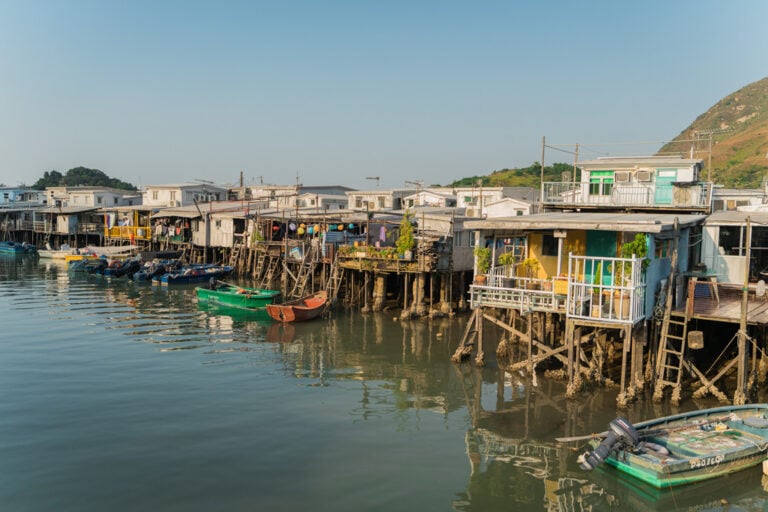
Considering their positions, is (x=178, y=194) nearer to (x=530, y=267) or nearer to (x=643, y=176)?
(x=643, y=176)

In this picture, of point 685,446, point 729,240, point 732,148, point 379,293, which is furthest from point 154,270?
point 732,148

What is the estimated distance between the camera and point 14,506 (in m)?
12.7

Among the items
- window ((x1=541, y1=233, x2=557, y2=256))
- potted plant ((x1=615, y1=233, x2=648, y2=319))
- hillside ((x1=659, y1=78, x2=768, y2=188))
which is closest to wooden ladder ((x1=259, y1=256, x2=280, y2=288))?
window ((x1=541, y1=233, x2=557, y2=256))

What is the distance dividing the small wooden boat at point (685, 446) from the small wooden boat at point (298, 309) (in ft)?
62.0

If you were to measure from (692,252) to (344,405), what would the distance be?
51.6 feet

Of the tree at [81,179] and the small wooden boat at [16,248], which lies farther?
the tree at [81,179]

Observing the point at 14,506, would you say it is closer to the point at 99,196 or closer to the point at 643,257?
the point at 643,257

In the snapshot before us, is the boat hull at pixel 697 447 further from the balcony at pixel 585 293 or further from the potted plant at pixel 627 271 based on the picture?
the potted plant at pixel 627 271

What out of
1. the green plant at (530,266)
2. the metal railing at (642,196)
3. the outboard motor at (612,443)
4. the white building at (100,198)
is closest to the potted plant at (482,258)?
the green plant at (530,266)

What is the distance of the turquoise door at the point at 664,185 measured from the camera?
27.1 m

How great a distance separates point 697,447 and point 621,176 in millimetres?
16063

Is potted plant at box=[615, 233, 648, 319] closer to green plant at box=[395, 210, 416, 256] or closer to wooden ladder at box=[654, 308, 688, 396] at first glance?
wooden ladder at box=[654, 308, 688, 396]

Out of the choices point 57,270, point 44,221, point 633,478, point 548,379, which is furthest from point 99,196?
point 633,478

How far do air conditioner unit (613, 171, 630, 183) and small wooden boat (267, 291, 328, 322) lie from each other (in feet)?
52.1
